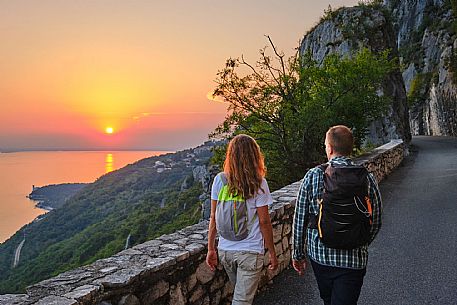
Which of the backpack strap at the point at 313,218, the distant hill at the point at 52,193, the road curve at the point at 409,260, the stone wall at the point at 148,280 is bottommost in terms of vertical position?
the distant hill at the point at 52,193

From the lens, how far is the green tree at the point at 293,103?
41.8 ft

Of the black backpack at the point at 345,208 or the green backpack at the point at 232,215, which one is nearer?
the black backpack at the point at 345,208

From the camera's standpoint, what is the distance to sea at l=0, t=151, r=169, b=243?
85.9 metres

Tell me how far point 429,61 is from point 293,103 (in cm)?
3186

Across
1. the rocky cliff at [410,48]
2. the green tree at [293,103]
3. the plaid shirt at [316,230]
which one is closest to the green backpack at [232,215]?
the plaid shirt at [316,230]

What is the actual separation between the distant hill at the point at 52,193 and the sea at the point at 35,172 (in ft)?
5.38

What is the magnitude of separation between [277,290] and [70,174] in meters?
127

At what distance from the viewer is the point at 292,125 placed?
502 inches

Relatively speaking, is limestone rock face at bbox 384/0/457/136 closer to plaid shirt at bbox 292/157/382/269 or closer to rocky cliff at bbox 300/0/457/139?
rocky cliff at bbox 300/0/457/139

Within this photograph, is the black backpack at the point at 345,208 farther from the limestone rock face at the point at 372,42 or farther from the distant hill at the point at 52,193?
the distant hill at the point at 52,193

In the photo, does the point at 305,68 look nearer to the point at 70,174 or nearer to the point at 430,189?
the point at 430,189

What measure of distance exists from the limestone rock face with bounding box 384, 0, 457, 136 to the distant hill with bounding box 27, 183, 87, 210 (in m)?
90.6

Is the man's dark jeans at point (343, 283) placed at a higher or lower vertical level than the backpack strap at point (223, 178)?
lower

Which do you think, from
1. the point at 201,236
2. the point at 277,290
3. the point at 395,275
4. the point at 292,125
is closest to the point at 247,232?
the point at 201,236
